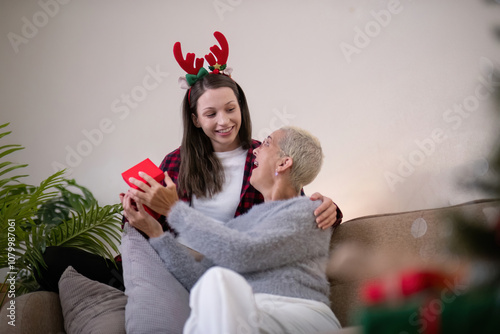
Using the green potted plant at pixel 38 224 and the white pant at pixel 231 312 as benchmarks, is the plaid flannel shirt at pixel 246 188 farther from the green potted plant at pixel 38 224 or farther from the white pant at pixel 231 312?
the white pant at pixel 231 312

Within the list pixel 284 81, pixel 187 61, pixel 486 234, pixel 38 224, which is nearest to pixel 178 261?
pixel 187 61

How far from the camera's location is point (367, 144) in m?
2.63

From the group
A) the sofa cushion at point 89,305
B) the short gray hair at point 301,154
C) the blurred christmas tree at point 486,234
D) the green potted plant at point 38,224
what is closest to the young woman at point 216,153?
the short gray hair at point 301,154

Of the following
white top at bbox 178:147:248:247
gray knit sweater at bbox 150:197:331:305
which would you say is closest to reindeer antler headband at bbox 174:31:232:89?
white top at bbox 178:147:248:247

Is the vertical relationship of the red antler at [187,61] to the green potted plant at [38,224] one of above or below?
above

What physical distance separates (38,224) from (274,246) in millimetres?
1499

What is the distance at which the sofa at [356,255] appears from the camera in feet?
5.74

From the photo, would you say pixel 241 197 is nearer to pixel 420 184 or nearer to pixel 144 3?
pixel 420 184

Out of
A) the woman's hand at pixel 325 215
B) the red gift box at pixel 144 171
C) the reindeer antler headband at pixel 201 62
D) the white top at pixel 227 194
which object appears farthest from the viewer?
the reindeer antler headband at pixel 201 62

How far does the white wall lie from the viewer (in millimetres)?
2461

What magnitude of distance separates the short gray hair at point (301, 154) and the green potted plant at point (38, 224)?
104 cm

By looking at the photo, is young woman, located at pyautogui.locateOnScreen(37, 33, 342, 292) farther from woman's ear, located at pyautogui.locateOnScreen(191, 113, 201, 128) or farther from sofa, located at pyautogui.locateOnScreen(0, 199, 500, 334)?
sofa, located at pyautogui.locateOnScreen(0, 199, 500, 334)

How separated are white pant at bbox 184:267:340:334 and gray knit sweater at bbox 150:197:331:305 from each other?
0.14m

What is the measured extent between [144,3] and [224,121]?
1.43m
